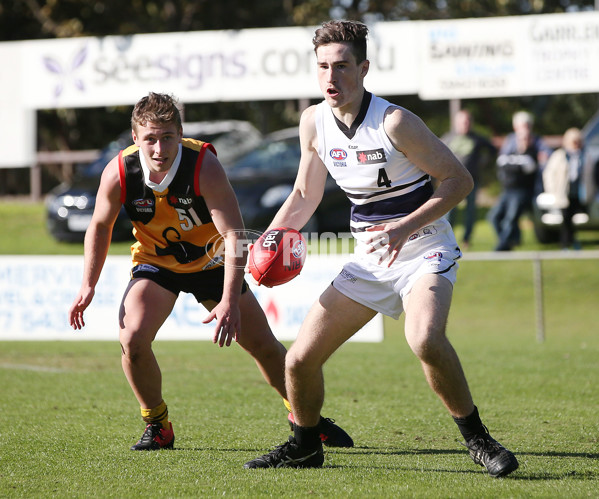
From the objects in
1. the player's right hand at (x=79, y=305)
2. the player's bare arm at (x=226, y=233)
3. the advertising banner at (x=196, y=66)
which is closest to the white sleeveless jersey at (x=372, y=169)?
the player's bare arm at (x=226, y=233)

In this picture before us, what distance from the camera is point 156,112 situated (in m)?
5.31

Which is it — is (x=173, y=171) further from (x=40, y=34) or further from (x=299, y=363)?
(x=40, y=34)

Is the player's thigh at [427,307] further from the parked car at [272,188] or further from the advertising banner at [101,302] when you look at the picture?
the parked car at [272,188]

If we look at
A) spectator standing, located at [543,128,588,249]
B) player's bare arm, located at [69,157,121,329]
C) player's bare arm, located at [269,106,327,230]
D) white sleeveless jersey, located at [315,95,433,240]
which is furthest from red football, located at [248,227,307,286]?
spectator standing, located at [543,128,588,249]

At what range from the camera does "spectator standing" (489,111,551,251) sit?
14133 mm

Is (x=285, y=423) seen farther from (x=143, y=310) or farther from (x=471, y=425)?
(x=471, y=425)

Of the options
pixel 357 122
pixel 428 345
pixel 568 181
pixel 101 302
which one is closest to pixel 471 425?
pixel 428 345

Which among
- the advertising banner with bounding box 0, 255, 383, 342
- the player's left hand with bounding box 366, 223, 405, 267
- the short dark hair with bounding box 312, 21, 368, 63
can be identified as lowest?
the advertising banner with bounding box 0, 255, 383, 342

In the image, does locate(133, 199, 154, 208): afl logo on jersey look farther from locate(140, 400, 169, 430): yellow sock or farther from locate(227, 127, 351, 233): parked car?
locate(227, 127, 351, 233): parked car

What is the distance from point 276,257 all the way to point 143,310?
1007 mm

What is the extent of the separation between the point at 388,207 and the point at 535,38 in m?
13.4

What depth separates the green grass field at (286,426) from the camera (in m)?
4.68

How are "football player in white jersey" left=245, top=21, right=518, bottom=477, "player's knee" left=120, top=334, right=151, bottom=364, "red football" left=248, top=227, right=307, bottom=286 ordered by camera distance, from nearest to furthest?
"football player in white jersey" left=245, top=21, right=518, bottom=477
"red football" left=248, top=227, right=307, bottom=286
"player's knee" left=120, top=334, right=151, bottom=364

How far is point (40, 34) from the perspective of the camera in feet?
86.7
